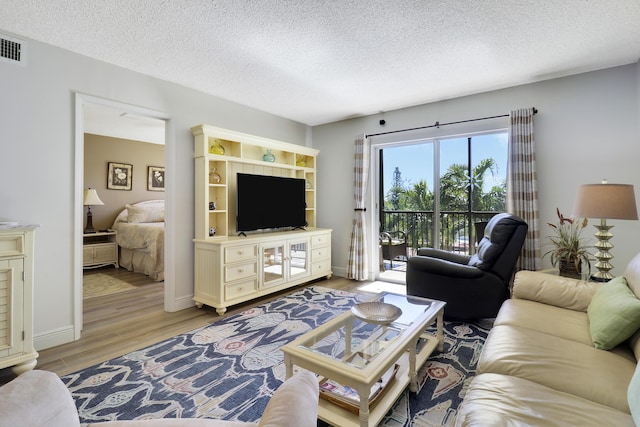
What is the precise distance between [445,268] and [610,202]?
1.26 meters

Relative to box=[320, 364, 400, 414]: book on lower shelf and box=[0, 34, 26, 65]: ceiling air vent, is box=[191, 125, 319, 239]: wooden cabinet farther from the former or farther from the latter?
box=[320, 364, 400, 414]: book on lower shelf

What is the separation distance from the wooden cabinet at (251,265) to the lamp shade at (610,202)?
9.59 feet

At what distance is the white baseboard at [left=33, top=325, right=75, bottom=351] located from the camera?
93.7 inches

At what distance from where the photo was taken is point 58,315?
2.52 meters

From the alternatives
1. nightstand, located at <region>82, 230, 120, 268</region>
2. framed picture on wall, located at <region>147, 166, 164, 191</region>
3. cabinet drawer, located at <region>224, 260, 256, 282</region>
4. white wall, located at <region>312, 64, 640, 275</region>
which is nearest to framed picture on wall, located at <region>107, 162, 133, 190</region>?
framed picture on wall, located at <region>147, 166, 164, 191</region>

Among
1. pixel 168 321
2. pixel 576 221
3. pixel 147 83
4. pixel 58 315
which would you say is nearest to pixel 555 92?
pixel 576 221

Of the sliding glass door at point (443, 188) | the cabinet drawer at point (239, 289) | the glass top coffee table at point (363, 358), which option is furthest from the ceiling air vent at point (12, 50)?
the sliding glass door at point (443, 188)

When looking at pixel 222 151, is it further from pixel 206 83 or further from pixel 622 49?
pixel 622 49

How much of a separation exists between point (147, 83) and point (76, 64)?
0.58 meters

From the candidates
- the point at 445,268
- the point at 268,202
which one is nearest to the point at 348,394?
the point at 445,268

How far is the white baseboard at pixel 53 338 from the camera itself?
238 centimetres

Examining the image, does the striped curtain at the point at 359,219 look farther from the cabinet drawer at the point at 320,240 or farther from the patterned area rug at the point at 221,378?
the patterned area rug at the point at 221,378

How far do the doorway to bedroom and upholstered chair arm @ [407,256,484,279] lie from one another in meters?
3.05

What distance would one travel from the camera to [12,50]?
7.48 feet
